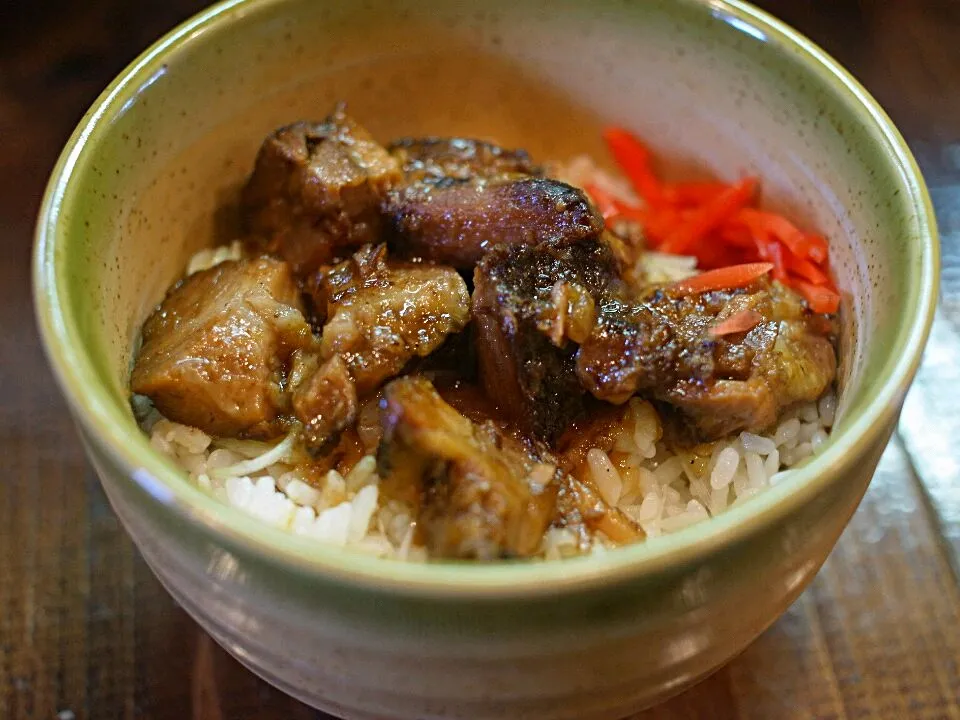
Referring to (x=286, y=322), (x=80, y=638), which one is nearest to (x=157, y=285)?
(x=286, y=322)

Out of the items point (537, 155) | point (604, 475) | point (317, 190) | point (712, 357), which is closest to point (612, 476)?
point (604, 475)

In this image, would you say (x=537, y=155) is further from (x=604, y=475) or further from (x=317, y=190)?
(x=604, y=475)

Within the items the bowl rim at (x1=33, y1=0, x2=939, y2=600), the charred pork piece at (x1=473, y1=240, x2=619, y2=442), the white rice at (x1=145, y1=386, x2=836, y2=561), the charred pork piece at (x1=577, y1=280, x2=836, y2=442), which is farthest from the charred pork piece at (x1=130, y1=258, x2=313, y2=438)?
the charred pork piece at (x1=577, y1=280, x2=836, y2=442)

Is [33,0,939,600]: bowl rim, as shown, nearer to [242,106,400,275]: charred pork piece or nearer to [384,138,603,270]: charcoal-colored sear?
[242,106,400,275]: charred pork piece

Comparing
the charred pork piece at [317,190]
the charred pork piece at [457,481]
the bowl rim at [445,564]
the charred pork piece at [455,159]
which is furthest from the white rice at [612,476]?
the charred pork piece at [455,159]

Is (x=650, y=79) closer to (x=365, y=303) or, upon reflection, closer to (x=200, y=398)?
(x=365, y=303)

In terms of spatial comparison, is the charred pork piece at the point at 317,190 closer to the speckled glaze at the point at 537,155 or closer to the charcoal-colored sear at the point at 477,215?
the charcoal-colored sear at the point at 477,215
